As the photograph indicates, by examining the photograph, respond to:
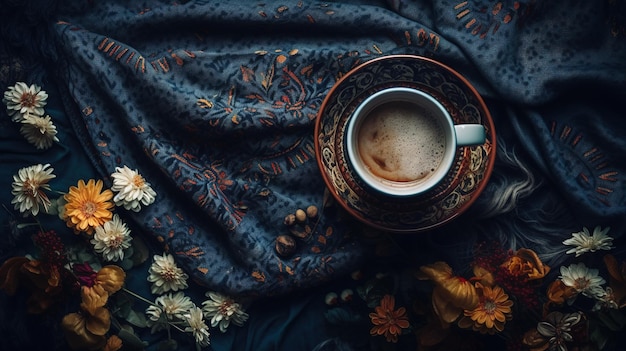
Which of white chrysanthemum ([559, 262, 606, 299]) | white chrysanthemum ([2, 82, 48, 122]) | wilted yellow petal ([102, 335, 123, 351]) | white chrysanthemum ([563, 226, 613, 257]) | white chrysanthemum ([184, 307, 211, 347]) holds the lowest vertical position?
wilted yellow petal ([102, 335, 123, 351])

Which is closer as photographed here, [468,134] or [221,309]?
[468,134]

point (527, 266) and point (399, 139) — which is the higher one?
point (399, 139)

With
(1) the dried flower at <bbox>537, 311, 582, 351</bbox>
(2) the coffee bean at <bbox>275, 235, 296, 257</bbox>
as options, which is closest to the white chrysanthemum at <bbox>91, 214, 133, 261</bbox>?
(2) the coffee bean at <bbox>275, 235, 296, 257</bbox>

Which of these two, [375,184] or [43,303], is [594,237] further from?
[43,303]

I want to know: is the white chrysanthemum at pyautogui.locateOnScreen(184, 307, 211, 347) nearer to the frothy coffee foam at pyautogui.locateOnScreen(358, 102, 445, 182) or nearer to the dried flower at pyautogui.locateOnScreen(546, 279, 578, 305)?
the frothy coffee foam at pyautogui.locateOnScreen(358, 102, 445, 182)

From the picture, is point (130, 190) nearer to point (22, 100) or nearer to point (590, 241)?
point (22, 100)

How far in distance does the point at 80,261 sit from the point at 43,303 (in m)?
0.08

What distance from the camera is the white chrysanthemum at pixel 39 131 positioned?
38.1 inches

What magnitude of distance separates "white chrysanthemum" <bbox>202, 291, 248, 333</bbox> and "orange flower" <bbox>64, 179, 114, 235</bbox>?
0.63 ft

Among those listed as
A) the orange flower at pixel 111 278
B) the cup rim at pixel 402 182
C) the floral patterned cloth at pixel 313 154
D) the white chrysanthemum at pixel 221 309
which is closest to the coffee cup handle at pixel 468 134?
the cup rim at pixel 402 182

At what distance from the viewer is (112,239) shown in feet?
3.10

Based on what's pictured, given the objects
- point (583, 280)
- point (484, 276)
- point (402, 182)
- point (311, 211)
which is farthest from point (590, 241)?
point (311, 211)

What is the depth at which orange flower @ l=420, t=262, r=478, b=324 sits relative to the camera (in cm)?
89

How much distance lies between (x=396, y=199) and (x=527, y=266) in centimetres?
21
